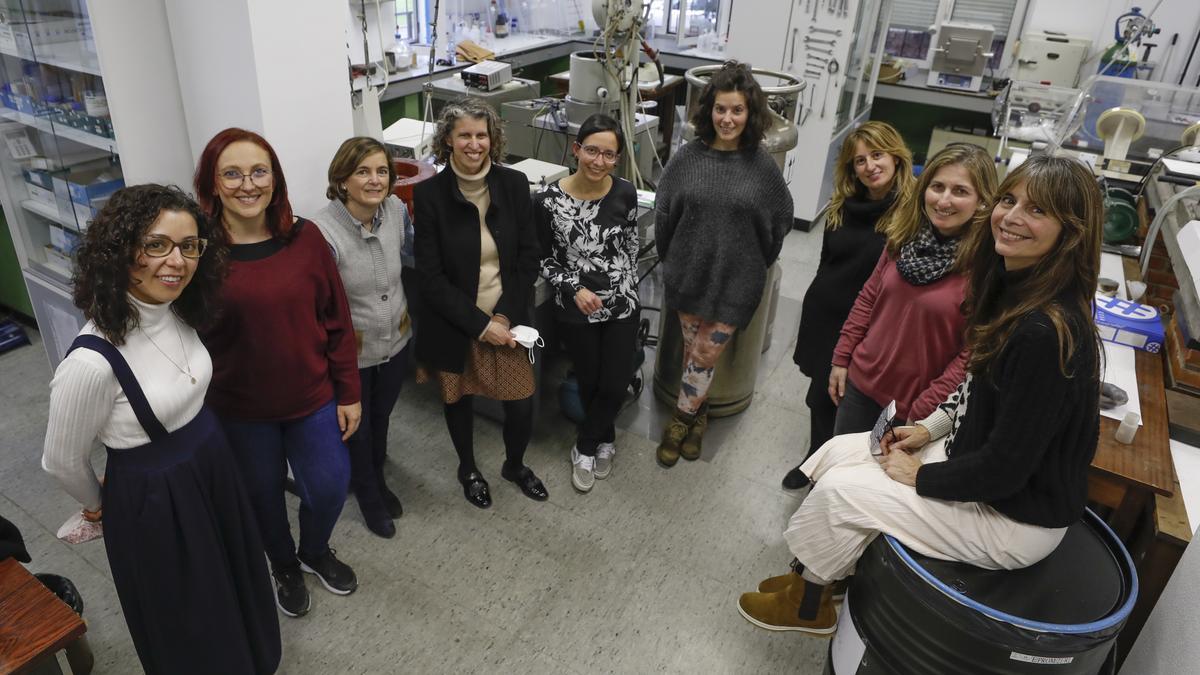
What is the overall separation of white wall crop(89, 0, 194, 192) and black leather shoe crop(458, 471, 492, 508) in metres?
1.37

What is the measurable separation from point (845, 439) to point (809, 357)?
0.57 m

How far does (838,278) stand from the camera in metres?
2.36

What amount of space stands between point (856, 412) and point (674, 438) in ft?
2.96

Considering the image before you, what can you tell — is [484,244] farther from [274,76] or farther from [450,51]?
[450,51]

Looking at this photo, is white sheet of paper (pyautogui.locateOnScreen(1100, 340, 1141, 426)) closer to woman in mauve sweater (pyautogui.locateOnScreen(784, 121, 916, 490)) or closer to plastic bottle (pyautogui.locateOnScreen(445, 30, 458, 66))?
woman in mauve sweater (pyautogui.locateOnScreen(784, 121, 916, 490))

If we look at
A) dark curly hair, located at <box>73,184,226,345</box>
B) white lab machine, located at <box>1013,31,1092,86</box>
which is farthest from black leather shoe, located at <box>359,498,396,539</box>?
white lab machine, located at <box>1013,31,1092,86</box>

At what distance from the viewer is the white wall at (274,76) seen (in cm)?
212

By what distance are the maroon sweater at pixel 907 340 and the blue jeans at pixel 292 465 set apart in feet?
4.85

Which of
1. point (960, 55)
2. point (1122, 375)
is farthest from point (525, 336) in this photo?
point (960, 55)

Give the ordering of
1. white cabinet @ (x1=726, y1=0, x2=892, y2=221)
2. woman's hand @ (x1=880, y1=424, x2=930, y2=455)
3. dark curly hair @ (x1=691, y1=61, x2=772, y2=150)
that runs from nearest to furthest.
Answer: woman's hand @ (x1=880, y1=424, x2=930, y2=455) < dark curly hair @ (x1=691, y1=61, x2=772, y2=150) < white cabinet @ (x1=726, y1=0, x2=892, y2=221)

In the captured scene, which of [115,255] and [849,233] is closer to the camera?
[115,255]

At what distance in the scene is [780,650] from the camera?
2250 mm

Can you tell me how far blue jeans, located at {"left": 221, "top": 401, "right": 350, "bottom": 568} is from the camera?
6.46ft

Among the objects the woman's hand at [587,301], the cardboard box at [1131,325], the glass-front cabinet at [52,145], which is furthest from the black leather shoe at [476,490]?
the cardboard box at [1131,325]
